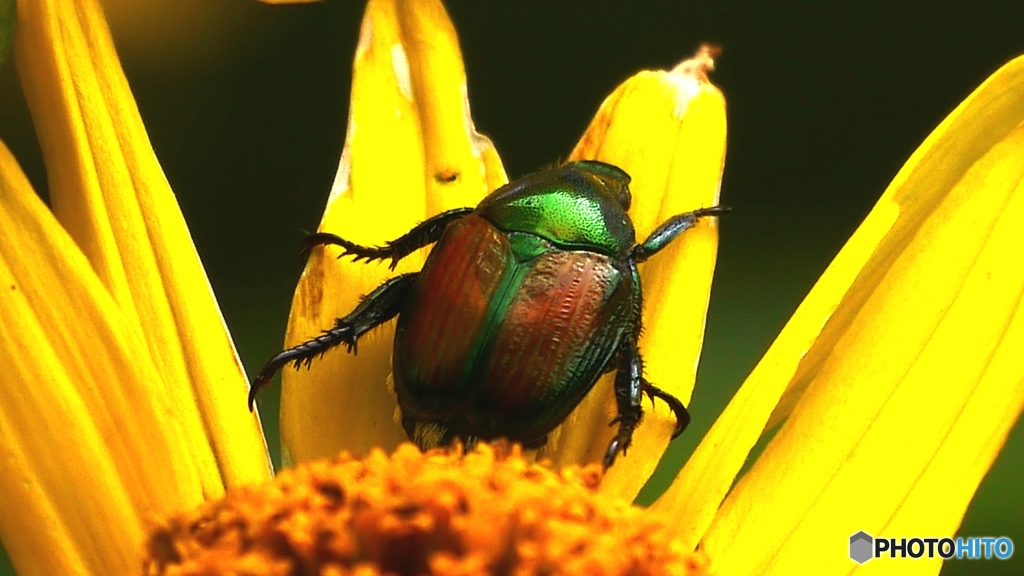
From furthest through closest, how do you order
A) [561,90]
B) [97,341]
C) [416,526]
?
[561,90] → [97,341] → [416,526]

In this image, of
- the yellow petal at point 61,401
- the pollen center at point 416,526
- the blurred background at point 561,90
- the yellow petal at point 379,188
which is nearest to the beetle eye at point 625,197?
the yellow petal at point 379,188

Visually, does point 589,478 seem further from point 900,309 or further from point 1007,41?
point 1007,41

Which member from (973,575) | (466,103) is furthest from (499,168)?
(973,575)

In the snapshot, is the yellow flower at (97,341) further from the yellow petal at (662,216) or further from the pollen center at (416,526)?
the yellow petal at (662,216)

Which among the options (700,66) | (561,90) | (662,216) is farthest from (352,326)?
(561,90)

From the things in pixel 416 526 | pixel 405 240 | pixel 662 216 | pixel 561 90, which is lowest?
pixel 416 526

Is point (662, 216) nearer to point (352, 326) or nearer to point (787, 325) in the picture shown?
point (787, 325)
